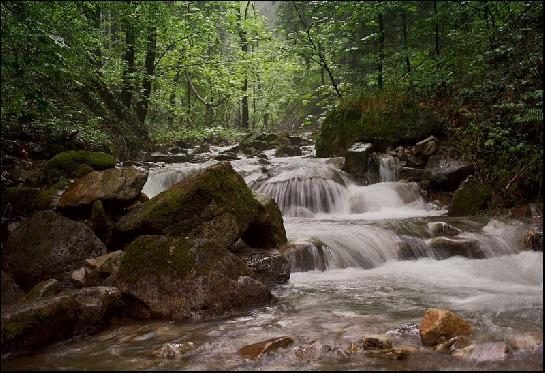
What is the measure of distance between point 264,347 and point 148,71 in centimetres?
1390

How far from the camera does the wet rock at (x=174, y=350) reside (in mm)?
3730

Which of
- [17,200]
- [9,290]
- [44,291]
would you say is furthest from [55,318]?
[17,200]

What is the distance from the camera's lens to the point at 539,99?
898 centimetres

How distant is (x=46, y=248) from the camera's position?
6.01 metres

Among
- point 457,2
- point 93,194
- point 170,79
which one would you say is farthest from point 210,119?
point 93,194

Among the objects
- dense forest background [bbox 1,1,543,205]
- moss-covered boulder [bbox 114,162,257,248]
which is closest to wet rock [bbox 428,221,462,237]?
dense forest background [bbox 1,1,543,205]

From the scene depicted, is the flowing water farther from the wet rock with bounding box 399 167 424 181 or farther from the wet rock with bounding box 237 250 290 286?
the wet rock with bounding box 399 167 424 181

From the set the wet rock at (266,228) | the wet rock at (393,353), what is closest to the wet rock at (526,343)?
the wet rock at (393,353)

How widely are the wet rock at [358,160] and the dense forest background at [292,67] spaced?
1.31 m

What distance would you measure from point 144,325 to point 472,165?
7986 millimetres

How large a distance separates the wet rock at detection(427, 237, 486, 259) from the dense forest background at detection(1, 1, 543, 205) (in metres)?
2.09

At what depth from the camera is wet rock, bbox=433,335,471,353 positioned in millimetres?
3533

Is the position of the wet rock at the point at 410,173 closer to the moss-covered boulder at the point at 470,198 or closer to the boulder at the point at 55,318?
the moss-covered boulder at the point at 470,198

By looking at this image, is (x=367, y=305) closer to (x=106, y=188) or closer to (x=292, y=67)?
(x=106, y=188)
